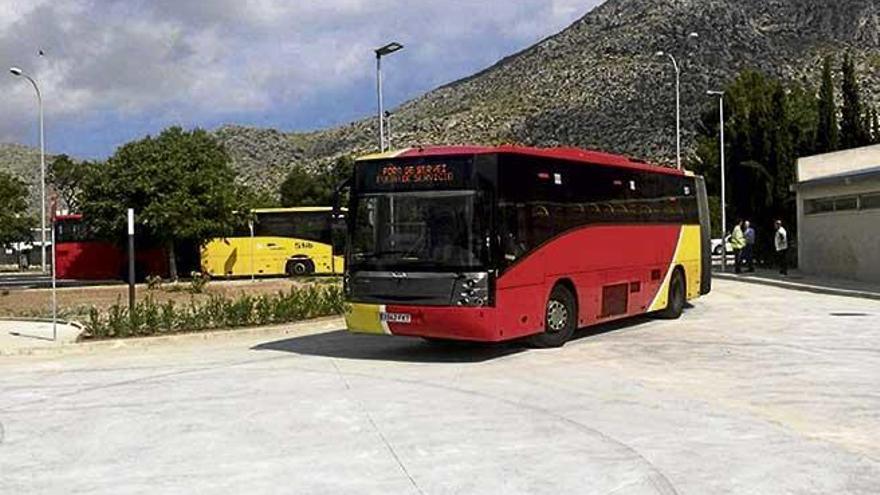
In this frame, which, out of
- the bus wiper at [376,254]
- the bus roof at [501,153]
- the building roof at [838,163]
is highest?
the building roof at [838,163]

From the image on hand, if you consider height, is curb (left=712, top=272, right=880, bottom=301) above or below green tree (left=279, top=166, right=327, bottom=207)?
below

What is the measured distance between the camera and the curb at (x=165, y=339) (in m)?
17.2

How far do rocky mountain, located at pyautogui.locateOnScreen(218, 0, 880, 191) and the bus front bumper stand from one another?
68.0 meters

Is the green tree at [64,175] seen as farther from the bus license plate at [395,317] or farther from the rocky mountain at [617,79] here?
the bus license plate at [395,317]

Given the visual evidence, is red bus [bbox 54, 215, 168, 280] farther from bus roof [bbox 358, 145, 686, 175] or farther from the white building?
bus roof [bbox 358, 145, 686, 175]

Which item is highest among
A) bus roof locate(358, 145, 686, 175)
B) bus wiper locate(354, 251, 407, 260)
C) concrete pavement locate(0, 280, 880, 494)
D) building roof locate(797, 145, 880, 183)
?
building roof locate(797, 145, 880, 183)

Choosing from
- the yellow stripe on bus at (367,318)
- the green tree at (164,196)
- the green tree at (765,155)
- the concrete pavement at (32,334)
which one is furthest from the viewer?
the green tree at (765,155)

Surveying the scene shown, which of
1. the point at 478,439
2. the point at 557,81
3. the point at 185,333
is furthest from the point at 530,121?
the point at 478,439

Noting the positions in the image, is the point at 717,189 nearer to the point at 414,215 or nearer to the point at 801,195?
the point at 801,195

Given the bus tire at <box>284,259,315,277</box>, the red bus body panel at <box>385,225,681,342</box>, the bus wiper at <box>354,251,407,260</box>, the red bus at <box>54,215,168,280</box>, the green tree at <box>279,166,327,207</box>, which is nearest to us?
the red bus body panel at <box>385,225,681,342</box>

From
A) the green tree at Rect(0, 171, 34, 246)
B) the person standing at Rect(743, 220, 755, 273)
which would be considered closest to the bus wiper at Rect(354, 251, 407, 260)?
the person standing at Rect(743, 220, 755, 273)

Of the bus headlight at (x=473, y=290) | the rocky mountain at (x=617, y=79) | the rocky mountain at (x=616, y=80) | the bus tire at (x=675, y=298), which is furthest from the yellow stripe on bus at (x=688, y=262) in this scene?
the rocky mountain at (x=616, y=80)

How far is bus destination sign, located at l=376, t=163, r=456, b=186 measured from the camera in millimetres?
13953

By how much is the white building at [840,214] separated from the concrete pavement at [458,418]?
12535 millimetres
